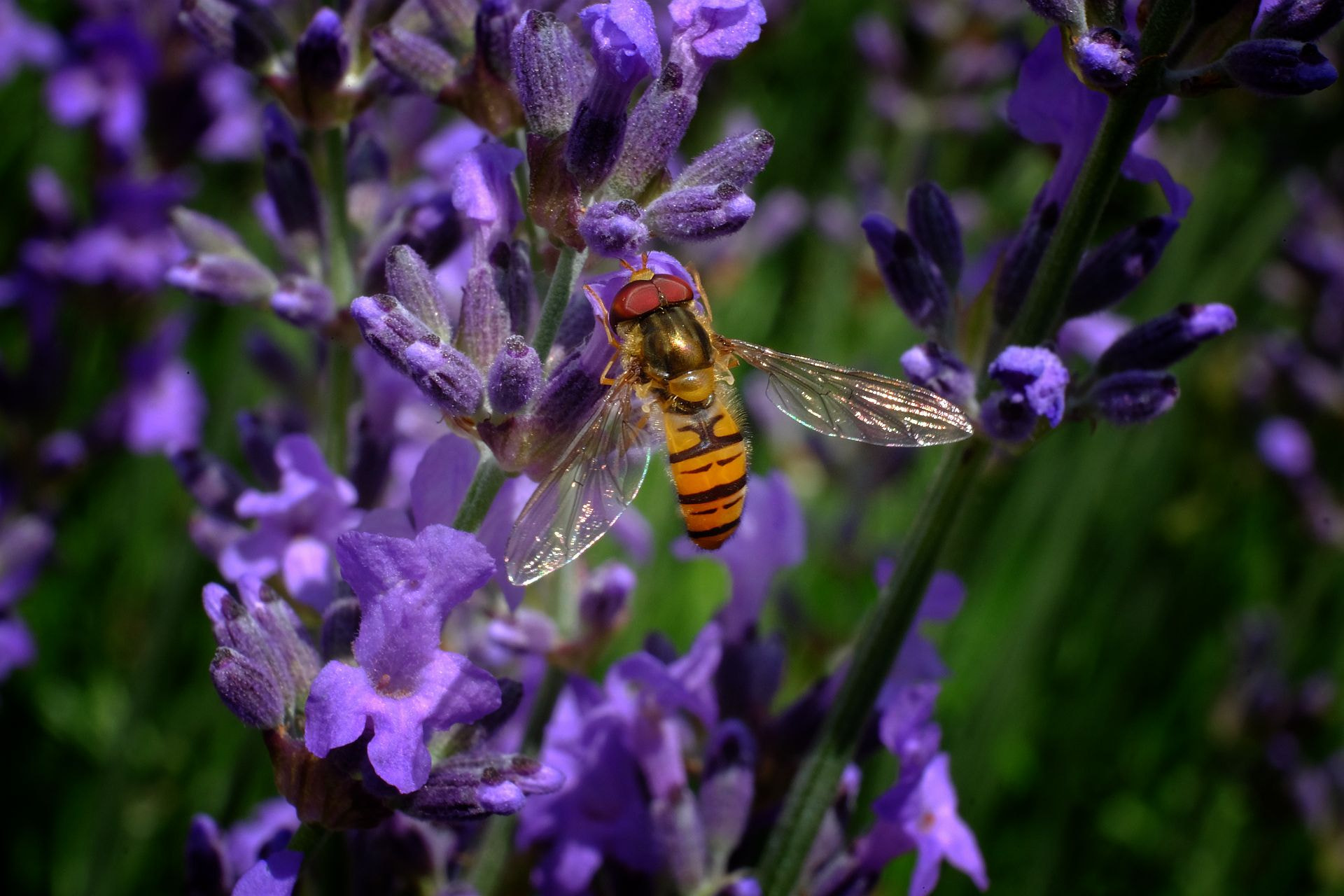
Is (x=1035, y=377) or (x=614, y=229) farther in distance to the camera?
(x=1035, y=377)

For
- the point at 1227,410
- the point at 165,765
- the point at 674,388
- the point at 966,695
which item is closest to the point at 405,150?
the point at 674,388

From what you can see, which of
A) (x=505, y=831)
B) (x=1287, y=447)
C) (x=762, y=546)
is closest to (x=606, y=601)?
(x=762, y=546)

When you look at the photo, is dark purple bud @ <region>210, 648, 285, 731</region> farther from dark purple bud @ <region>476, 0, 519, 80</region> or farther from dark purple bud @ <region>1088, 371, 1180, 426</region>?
dark purple bud @ <region>1088, 371, 1180, 426</region>

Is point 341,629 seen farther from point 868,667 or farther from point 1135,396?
point 1135,396

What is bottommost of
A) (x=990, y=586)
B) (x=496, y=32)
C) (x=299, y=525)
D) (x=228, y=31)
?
(x=990, y=586)

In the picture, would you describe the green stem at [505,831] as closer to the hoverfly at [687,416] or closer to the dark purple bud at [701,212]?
the hoverfly at [687,416]

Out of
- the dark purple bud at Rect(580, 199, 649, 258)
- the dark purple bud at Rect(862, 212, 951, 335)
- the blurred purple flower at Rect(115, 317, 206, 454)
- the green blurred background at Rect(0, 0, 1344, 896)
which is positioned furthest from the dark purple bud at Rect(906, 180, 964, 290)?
the blurred purple flower at Rect(115, 317, 206, 454)

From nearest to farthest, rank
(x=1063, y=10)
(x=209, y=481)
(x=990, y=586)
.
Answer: (x=1063, y=10) → (x=209, y=481) → (x=990, y=586)
